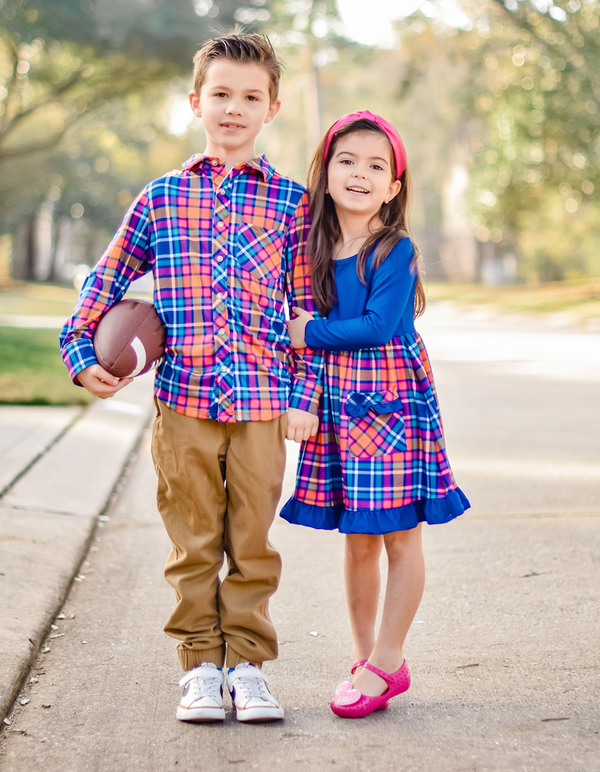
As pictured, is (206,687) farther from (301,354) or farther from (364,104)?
(364,104)

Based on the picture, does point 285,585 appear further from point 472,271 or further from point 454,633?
point 472,271

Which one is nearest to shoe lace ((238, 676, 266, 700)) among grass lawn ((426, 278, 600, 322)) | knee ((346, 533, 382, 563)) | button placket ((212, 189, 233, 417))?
knee ((346, 533, 382, 563))

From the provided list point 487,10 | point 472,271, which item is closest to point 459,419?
point 487,10

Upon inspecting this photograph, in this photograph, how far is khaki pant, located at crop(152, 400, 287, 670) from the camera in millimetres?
2660

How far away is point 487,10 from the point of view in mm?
20156

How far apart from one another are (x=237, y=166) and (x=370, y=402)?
785 mm

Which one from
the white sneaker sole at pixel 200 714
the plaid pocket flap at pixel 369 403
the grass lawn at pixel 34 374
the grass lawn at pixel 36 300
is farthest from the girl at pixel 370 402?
the grass lawn at pixel 36 300

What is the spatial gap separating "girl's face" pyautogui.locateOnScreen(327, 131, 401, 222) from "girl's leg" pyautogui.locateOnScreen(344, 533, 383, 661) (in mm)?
971

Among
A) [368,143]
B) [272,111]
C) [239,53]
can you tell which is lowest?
[368,143]

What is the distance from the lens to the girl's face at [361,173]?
2670mm

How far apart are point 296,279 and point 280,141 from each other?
201 feet

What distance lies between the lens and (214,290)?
2.62m

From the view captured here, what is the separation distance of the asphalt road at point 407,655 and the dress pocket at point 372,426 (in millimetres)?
781

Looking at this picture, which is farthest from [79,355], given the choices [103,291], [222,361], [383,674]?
[383,674]
